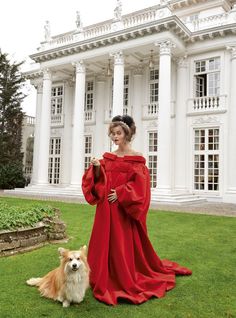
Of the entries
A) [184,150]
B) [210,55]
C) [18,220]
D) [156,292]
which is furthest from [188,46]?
[156,292]

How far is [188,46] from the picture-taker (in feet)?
58.6

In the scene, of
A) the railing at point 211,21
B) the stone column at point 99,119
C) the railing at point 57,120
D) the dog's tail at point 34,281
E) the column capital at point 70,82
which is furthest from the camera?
the railing at point 57,120

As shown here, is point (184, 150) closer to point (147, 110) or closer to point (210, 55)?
point (147, 110)

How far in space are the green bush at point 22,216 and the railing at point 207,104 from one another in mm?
12339

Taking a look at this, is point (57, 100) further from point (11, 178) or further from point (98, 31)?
point (98, 31)

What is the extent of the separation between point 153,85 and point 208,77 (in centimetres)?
326

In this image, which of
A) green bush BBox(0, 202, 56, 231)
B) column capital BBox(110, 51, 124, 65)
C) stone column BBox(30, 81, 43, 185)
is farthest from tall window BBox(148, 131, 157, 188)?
green bush BBox(0, 202, 56, 231)

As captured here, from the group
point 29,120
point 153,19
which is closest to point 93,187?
point 153,19

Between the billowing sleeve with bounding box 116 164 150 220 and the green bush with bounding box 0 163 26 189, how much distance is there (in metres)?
20.8

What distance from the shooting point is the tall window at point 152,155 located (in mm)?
19047

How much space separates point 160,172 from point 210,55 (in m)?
6.67

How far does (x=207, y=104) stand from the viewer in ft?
56.9

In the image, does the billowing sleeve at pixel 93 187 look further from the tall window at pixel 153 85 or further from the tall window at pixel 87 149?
the tall window at pixel 87 149

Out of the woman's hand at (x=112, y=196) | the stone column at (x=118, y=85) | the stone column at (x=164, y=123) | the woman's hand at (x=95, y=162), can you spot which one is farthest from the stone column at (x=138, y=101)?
the woman's hand at (x=95, y=162)
